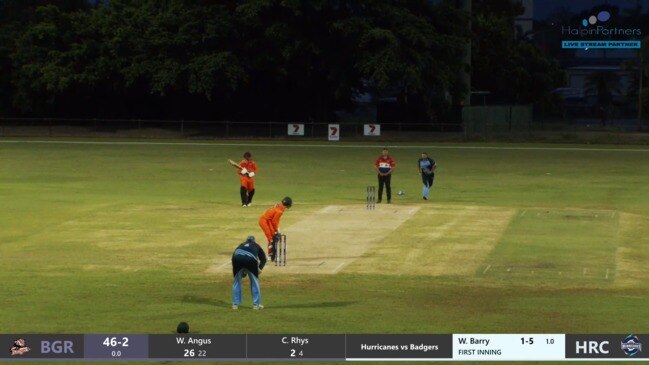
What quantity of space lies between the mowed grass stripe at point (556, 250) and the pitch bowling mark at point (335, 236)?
12.8 ft

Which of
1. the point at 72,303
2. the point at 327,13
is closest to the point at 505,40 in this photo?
the point at 327,13

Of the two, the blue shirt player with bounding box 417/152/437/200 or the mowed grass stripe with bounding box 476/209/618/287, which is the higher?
the blue shirt player with bounding box 417/152/437/200

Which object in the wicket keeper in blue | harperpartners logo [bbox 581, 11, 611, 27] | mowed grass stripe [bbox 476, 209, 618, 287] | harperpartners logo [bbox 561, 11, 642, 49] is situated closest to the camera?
the wicket keeper in blue

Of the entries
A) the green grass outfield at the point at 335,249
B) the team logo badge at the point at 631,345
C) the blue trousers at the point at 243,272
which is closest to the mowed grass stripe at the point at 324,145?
the green grass outfield at the point at 335,249

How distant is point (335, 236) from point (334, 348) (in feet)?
58.3

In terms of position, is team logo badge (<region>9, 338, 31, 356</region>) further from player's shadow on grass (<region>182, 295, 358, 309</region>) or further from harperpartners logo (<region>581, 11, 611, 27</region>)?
harperpartners logo (<region>581, 11, 611, 27</region>)

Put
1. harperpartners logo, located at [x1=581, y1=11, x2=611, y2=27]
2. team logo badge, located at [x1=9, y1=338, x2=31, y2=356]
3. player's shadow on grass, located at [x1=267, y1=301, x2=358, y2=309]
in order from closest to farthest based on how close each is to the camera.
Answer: team logo badge, located at [x1=9, y1=338, x2=31, y2=356] < player's shadow on grass, located at [x1=267, y1=301, x2=358, y2=309] < harperpartners logo, located at [x1=581, y1=11, x2=611, y2=27]

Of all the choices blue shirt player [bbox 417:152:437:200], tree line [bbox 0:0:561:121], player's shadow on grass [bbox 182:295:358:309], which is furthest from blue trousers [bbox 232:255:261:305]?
tree line [bbox 0:0:561:121]

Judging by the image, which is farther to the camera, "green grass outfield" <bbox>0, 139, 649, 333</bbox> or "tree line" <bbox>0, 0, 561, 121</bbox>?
"tree line" <bbox>0, 0, 561, 121</bbox>

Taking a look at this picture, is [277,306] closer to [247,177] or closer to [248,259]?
[248,259]

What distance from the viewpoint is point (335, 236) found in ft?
122

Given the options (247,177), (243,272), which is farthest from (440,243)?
(243,272)

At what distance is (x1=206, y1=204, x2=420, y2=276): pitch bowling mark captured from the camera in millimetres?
31406

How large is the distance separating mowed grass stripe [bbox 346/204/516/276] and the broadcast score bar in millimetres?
10987
